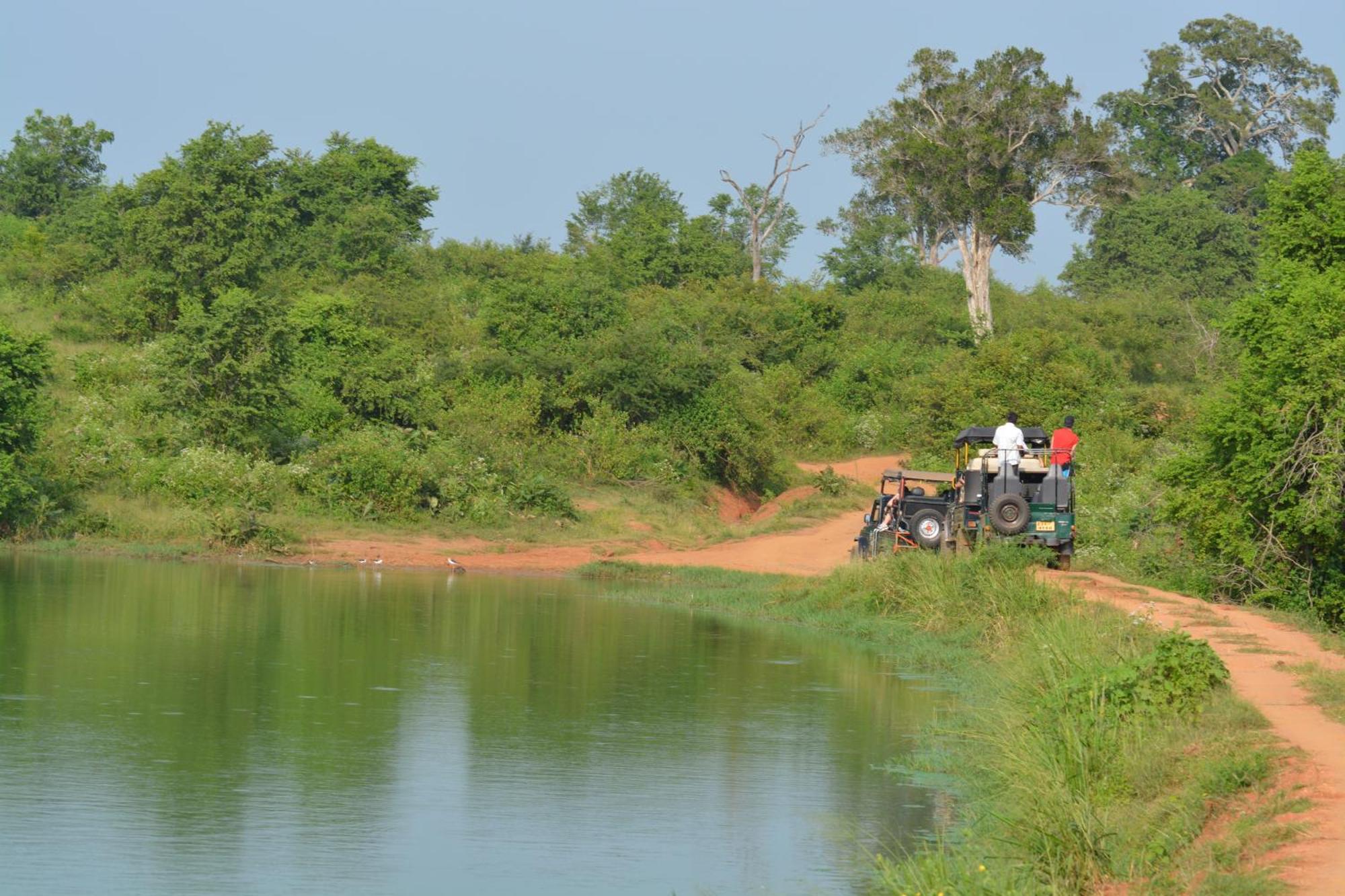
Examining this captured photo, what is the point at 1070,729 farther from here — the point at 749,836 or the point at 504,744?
the point at 504,744

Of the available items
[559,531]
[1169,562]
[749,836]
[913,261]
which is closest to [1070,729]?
[749,836]

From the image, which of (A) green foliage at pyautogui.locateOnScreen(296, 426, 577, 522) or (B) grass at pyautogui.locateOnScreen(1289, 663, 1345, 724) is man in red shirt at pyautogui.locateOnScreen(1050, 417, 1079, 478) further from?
(A) green foliage at pyautogui.locateOnScreen(296, 426, 577, 522)

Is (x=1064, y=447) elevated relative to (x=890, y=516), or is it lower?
elevated

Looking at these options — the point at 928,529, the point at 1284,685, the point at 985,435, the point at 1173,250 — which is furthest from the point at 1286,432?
the point at 1173,250

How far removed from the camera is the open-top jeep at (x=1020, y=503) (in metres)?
21.8

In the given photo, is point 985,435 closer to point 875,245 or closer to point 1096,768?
point 1096,768

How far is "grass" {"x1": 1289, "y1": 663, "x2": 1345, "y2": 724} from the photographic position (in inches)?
476

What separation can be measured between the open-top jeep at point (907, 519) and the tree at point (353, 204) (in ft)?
81.2

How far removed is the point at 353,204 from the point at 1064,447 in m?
33.9

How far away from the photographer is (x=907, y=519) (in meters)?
25.2

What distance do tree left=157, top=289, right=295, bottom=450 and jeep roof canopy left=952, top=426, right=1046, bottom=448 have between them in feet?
51.4

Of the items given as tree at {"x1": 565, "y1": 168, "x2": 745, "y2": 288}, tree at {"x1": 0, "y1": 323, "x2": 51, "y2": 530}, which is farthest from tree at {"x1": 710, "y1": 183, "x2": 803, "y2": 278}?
tree at {"x1": 0, "y1": 323, "x2": 51, "y2": 530}

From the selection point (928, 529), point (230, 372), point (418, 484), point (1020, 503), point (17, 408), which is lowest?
point (928, 529)

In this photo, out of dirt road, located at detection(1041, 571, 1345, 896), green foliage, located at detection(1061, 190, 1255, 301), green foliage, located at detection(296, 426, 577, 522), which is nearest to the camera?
dirt road, located at detection(1041, 571, 1345, 896)
